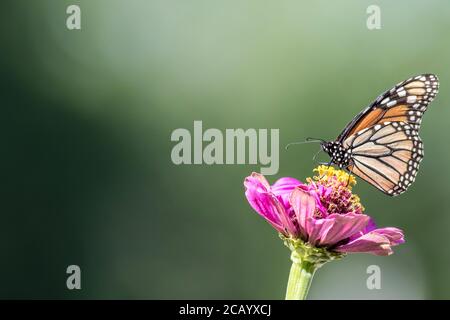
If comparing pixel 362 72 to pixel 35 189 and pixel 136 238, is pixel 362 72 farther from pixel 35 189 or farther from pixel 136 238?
pixel 35 189

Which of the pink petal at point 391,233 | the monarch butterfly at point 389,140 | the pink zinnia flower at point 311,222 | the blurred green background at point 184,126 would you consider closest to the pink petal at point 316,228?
the pink zinnia flower at point 311,222

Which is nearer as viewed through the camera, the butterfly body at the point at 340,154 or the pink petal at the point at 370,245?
the pink petal at the point at 370,245

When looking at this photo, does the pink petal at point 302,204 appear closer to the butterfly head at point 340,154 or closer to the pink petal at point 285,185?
the pink petal at point 285,185

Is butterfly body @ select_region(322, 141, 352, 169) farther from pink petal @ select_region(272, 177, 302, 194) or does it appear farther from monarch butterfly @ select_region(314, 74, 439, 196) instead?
pink petal @ select_region(272, 177, 302, 194)

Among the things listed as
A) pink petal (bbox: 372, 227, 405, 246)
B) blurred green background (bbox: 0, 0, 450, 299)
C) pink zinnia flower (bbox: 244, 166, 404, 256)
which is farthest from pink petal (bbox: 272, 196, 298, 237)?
blurred green background (bbox: 0, 0, 450, 299)

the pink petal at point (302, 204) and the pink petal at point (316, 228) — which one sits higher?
the pink petal at point (302, 204)

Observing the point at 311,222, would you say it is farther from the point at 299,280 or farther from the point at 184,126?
the point at 184,126

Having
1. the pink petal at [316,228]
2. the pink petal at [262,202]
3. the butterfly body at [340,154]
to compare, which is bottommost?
the pink petal at [316,228]
